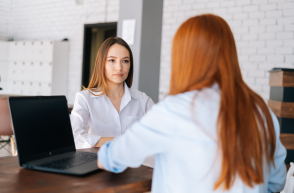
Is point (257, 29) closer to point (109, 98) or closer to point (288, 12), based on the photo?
point (288, 12)

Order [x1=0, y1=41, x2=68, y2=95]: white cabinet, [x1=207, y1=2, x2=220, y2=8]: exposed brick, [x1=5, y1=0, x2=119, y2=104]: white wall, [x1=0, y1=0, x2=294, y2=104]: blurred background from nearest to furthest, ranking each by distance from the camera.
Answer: [x1=0, y1=0, x2=294, y2=104]: blurred background < [x1=207, y1=2, x2=220, y2=8]: exposed brick < [x1=5, y1=0, x2=119, y2=104]: white wall < [x1=0, y1=41, x2=68, y2=95]: white cabinet

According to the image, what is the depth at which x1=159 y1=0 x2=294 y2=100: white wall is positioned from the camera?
3811 mm

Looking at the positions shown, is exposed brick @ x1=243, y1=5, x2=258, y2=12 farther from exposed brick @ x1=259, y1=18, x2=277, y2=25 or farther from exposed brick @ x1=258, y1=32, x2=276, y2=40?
exposed brick @ x1=258, y1=32, x2=276, y2=40

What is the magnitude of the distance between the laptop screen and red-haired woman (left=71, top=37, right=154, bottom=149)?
457 millimetres

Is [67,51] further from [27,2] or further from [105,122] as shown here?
[105,122]

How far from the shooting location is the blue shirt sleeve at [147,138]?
80cm

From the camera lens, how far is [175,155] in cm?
83

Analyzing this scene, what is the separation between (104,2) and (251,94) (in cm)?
547

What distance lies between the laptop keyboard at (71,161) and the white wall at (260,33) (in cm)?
287

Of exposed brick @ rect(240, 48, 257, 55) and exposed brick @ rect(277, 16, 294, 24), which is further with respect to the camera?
exposed brick @ rect(240, 48, 257, 55)

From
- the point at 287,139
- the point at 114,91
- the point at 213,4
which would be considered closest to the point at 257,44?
the point at 213,4

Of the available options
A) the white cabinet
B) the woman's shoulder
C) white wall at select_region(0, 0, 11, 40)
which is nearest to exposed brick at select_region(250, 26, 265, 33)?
the woman's shoulder

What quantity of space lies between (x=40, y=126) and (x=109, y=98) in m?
0.82

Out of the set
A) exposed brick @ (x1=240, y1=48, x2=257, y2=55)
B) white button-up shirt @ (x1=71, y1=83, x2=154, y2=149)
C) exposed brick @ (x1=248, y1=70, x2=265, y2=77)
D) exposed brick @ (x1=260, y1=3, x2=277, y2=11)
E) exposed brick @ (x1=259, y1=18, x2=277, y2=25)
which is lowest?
white button-up shirt @ (x1=71, y1=83, x2=154, y2=149)
